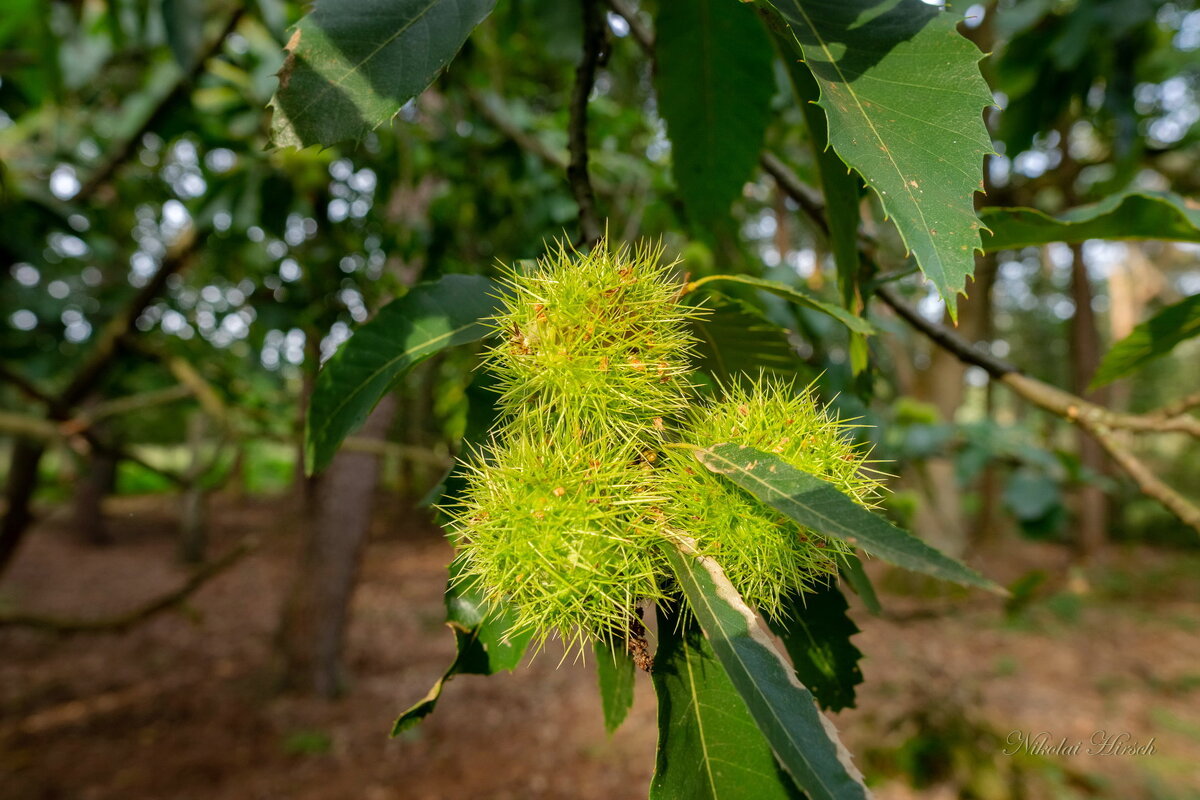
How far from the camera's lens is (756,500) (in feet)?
2.46

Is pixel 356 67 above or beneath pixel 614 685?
above

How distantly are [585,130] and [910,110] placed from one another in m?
0.55

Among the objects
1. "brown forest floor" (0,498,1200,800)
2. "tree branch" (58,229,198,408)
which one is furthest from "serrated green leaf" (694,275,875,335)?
"tree branch" (58,229,198,408)

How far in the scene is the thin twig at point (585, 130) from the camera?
0.99 m

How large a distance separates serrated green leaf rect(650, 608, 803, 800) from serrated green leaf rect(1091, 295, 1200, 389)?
878 mm

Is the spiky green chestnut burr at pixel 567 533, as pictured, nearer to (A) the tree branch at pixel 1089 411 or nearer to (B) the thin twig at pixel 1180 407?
(A) the tree branch at pixel 1089 411

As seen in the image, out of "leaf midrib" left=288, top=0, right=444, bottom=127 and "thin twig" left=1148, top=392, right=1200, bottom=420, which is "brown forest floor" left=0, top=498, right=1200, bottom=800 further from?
"leaf midrib" left=288, top=0, right=444, bottom=127

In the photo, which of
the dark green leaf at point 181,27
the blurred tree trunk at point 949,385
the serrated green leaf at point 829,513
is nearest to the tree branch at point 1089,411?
the serrated green leaf at point 829,513

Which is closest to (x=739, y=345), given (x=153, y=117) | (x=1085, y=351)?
(x=153, y=117)

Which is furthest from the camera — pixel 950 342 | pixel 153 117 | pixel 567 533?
pixel 153 117

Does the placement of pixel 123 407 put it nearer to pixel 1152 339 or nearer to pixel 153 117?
pixel 153 117

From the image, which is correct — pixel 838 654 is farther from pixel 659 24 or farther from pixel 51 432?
pixel 51 432

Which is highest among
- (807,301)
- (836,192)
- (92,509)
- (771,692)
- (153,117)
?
(153,117)

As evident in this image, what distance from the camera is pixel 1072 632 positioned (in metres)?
7.13
